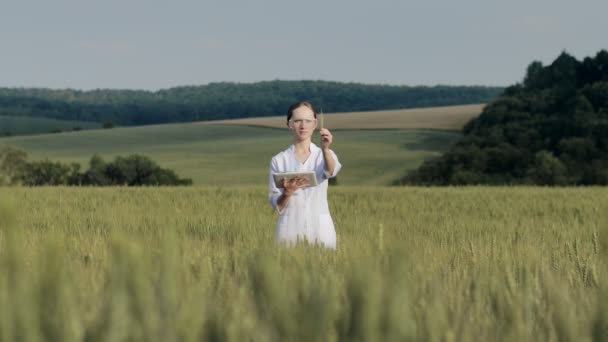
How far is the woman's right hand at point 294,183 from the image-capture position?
4.77 m

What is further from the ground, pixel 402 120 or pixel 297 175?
pixel 297 175

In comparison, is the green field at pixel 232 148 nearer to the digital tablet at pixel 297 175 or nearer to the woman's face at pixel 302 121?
the woman's face at pixel 302 121

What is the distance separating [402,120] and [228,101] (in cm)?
4635

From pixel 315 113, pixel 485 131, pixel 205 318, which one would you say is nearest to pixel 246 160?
pixel 485 131

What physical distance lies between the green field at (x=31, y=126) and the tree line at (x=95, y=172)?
46433mm

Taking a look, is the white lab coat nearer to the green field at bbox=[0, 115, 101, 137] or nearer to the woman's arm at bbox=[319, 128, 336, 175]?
the woman's arm at bbox=[319, 128, 336, 175]

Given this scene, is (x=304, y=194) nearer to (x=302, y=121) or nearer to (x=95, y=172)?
(x=302, y=121)

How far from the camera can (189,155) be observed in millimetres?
68188

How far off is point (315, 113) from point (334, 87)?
12066 cm

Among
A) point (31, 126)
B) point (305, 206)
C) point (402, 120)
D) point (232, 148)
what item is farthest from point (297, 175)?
point (31, 126)

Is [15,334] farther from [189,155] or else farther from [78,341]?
[189,155]

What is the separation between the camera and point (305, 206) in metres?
5.16

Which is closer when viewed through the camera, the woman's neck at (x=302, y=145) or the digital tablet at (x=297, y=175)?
the digital tablet at (x=297, y=175)

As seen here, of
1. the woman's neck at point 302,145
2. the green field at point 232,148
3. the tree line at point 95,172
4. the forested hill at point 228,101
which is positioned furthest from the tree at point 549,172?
the forested hill at point 228,101
